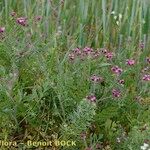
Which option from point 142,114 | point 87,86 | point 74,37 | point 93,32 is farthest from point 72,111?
point 93,32

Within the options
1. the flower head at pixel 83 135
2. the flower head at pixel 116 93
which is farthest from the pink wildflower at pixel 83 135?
the flower head at pixel 116 93

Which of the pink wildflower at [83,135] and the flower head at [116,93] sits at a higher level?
the flower head at [116,93]

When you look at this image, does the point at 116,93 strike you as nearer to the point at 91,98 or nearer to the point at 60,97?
the point at 91,98

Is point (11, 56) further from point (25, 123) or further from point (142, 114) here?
point (142, 114)

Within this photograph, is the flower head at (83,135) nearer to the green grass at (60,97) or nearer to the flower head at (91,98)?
the green grass at (60,97)

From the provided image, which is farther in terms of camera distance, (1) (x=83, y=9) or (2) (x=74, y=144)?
(1) (x=83, y=9)

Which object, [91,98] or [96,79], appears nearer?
[91,98]

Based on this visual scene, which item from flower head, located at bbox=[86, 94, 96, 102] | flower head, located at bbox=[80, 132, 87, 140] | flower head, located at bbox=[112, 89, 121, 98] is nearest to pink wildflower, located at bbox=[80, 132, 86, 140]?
flower head, located at bbox=[80, 132, 87, 140]

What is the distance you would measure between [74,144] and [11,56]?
21.9 inches

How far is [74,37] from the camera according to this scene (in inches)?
120

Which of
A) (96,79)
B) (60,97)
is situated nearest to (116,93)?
(96,79)

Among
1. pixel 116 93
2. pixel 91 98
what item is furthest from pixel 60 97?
pixel 116 93

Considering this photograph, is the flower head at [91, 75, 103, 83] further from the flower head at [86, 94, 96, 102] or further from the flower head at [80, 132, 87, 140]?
the flower head at [80, 132, 87, 140]

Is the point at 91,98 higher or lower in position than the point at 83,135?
higher
